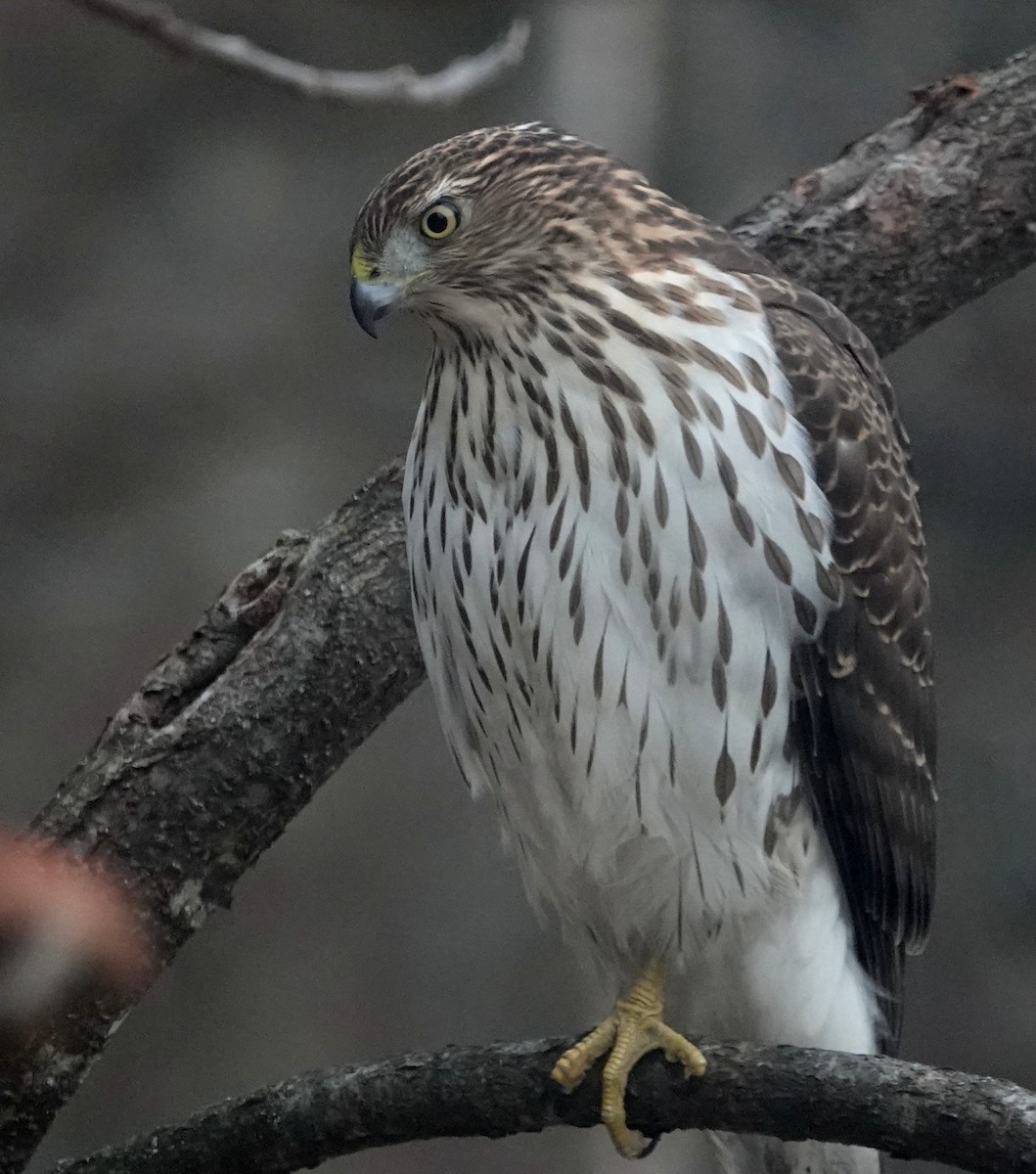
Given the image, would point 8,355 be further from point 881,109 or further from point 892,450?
point 892,450

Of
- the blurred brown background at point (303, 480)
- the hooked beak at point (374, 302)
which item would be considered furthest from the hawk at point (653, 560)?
the blurred brown background at point (303, 480)

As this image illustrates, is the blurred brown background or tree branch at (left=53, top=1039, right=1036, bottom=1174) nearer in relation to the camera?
tree branch at (left=53, top=1039, right=1036, bottom=1174)

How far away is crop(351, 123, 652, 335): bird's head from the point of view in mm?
2326

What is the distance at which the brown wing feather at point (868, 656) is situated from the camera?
94.0 inches

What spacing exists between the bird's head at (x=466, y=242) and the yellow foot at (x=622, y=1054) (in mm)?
987

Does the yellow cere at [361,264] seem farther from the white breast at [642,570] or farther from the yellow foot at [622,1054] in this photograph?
the yellow foot at [622,1054]

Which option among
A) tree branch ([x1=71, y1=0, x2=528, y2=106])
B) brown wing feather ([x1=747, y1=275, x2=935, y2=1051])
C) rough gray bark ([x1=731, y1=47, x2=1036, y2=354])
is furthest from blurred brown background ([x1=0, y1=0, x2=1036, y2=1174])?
tree branch ([x1=71, y1=0, x2=528, y2=106])

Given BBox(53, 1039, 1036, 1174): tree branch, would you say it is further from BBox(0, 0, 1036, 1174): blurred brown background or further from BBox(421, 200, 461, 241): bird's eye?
BBox(0, 0, 1036, 1174): blurred brown background

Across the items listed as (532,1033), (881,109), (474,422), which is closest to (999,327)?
(881,109)

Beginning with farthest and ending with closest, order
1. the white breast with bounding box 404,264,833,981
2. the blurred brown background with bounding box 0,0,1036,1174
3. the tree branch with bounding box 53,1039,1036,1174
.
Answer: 1. the blurred brown background with bounding box 0,0,1036,1174
2. the white breast with bounding box 404,264,833,981
3. the tree branch with bounding box 53,1039,1036,1174

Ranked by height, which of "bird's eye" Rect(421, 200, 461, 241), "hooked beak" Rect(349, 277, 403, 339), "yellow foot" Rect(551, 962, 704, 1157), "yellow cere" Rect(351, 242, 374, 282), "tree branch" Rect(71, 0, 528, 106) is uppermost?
"bird's eye" Rect(421, 200, 461, 241)

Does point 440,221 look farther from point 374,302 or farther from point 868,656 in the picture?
point 868,656

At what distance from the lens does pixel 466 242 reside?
7.66 ft

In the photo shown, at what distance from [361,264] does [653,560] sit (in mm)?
559
